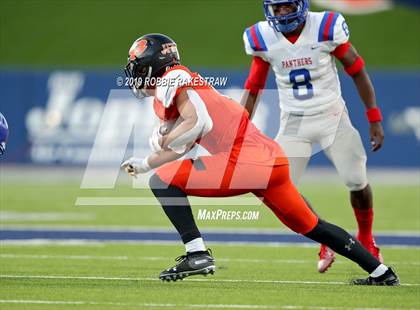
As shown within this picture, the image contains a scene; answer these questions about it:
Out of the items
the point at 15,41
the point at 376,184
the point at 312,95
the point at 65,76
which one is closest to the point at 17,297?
the point at 312,95

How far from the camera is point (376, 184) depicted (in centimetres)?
1471

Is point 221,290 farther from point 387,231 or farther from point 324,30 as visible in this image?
point 387,231

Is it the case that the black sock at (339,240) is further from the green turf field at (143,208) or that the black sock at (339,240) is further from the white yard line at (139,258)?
the green turf field at (143,208)

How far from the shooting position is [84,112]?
56.2 feet

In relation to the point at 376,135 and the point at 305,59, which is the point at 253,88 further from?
the point at 376,135

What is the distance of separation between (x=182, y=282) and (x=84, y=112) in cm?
1148

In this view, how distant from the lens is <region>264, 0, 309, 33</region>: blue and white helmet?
249 inches

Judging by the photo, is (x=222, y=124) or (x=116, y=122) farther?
→ (x=116, y=122)

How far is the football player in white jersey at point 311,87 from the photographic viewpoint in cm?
637

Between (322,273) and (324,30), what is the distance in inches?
61.9

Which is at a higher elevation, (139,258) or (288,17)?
(288,17)

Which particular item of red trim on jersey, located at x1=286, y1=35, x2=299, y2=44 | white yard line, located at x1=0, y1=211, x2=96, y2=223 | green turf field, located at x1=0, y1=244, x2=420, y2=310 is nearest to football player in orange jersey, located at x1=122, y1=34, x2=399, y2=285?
green turf field, located at x1=0, y1=244, x2=420, y2=310

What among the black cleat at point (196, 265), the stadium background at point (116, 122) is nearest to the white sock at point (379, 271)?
the stadium background at point (116, 122)

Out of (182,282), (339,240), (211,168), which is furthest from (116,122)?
(339,240)
